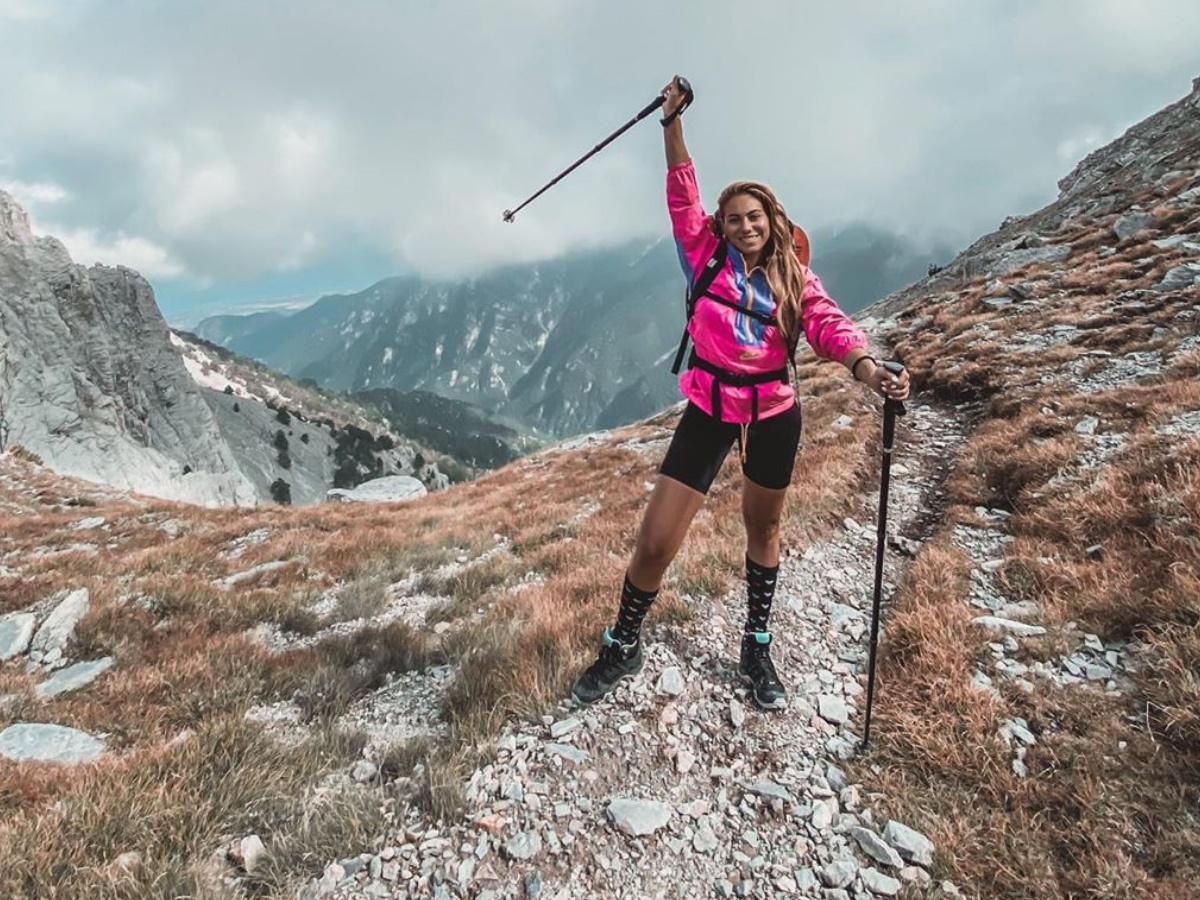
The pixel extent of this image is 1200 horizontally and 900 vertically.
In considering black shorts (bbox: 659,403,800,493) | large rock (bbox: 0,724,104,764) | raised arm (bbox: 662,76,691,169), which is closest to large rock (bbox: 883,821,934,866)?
black shorts (bbox: 659,403,800,493)

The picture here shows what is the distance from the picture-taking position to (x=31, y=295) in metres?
73.6

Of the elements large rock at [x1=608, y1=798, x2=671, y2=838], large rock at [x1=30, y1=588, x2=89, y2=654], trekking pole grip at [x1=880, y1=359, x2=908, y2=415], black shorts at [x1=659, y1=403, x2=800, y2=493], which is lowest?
large rock at [x1=30, y1=588, x2=89, y2=654]

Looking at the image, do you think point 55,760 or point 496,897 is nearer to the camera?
point 496,897

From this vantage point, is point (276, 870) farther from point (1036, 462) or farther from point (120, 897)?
point (1036, 462)

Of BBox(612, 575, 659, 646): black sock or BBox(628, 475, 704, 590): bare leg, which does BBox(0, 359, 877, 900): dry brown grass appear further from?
BBox(628, 475, 704, 590): bare leg

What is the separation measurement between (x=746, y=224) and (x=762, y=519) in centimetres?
230

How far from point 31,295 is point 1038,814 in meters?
107

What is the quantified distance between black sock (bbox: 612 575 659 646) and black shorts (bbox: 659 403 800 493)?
1.01m

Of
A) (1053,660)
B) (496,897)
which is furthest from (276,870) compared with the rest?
(1053,660)

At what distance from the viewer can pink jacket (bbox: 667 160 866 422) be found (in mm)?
4137

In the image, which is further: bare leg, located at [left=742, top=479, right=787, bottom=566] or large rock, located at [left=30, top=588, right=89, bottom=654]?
large rock, located at [left=30, top=588, right=89, bottom=654]

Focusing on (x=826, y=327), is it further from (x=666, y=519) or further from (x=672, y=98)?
(x=672, y=98)

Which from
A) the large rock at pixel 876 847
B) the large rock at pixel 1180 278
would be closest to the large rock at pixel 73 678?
the large rock at pixel 876 847

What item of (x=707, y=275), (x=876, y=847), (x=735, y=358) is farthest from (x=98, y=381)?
(x=876, y=847)
